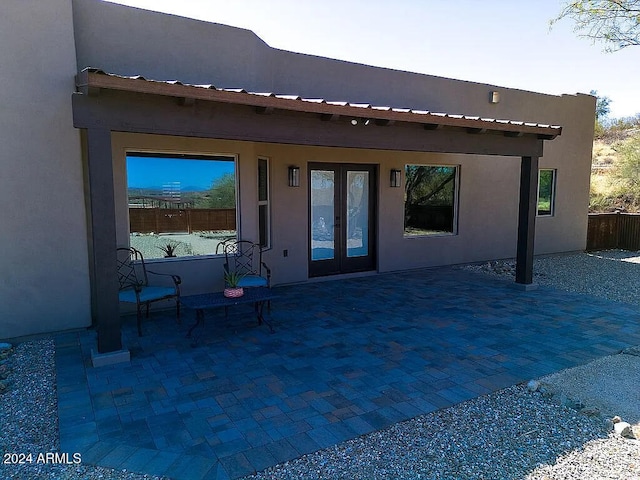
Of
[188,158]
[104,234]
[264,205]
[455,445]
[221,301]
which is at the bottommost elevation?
[455,445]

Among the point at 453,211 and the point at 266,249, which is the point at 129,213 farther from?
the point at 453,211

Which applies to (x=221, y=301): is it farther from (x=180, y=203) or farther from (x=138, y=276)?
(x=180, y=203)

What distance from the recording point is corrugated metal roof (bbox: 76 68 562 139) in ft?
12.5

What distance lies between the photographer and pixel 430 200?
31.5 ft

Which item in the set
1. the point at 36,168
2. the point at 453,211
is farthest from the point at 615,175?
the point at 36,168

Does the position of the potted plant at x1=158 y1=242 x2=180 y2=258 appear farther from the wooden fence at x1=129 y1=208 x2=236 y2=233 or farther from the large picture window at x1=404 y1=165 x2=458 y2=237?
the large picture window at x1=404 y1=165 x2=458 y2=237

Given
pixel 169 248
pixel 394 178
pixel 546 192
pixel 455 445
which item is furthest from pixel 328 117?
pixel 546 192

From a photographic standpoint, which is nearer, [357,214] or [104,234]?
[104,234]

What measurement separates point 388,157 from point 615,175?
15849mm

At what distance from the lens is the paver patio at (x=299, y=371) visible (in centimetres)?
301

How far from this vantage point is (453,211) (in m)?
9.90

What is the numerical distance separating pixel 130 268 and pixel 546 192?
10.4 metres

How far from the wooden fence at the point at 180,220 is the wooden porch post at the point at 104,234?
192 centimetres

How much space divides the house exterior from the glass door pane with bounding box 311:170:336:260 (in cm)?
3
